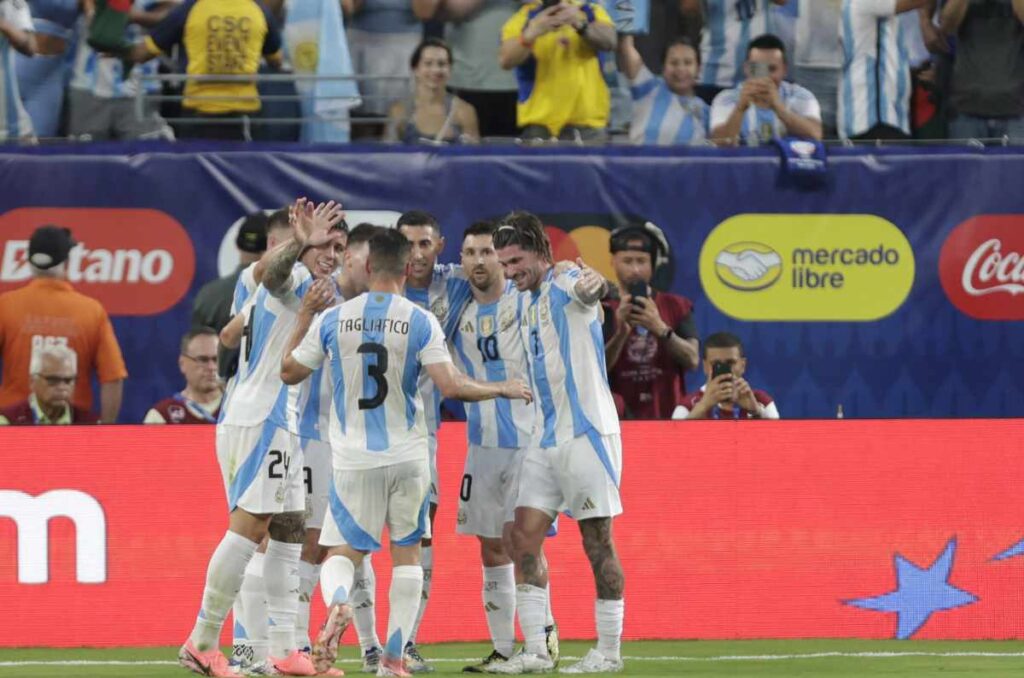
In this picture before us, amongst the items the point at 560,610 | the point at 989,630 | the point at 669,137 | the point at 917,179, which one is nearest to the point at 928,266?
the point at 917,179

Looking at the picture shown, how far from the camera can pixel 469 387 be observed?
8.95 meters

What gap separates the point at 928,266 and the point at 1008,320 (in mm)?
689

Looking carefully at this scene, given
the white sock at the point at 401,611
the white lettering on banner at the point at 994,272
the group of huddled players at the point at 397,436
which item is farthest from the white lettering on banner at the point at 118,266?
the white lettering on banner at the point at 994,272

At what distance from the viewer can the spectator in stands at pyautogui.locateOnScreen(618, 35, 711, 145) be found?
13.9m

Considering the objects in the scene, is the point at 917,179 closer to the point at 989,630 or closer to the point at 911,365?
the point at 911,365

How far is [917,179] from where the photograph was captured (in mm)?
13484

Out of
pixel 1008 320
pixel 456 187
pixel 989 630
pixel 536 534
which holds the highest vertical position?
pixel 456 187

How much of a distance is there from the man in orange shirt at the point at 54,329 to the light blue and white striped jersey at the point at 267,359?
11.2ft

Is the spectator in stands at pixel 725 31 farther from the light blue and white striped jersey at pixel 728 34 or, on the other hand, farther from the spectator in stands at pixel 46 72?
the spectator in stands at pixel 46 72

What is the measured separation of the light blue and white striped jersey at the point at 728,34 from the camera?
14234 millimetres

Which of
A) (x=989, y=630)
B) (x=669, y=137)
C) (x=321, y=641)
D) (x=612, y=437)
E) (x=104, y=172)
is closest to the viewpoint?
(x=321, y=641)

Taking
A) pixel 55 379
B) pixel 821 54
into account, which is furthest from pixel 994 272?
pixel 55 379

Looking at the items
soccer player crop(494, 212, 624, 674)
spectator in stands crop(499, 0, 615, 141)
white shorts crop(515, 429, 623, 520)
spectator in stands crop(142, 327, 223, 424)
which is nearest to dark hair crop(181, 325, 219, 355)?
spectator in stands crop(142, 327, 223, 424)

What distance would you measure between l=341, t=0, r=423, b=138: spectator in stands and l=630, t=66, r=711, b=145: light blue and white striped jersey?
1678mm
